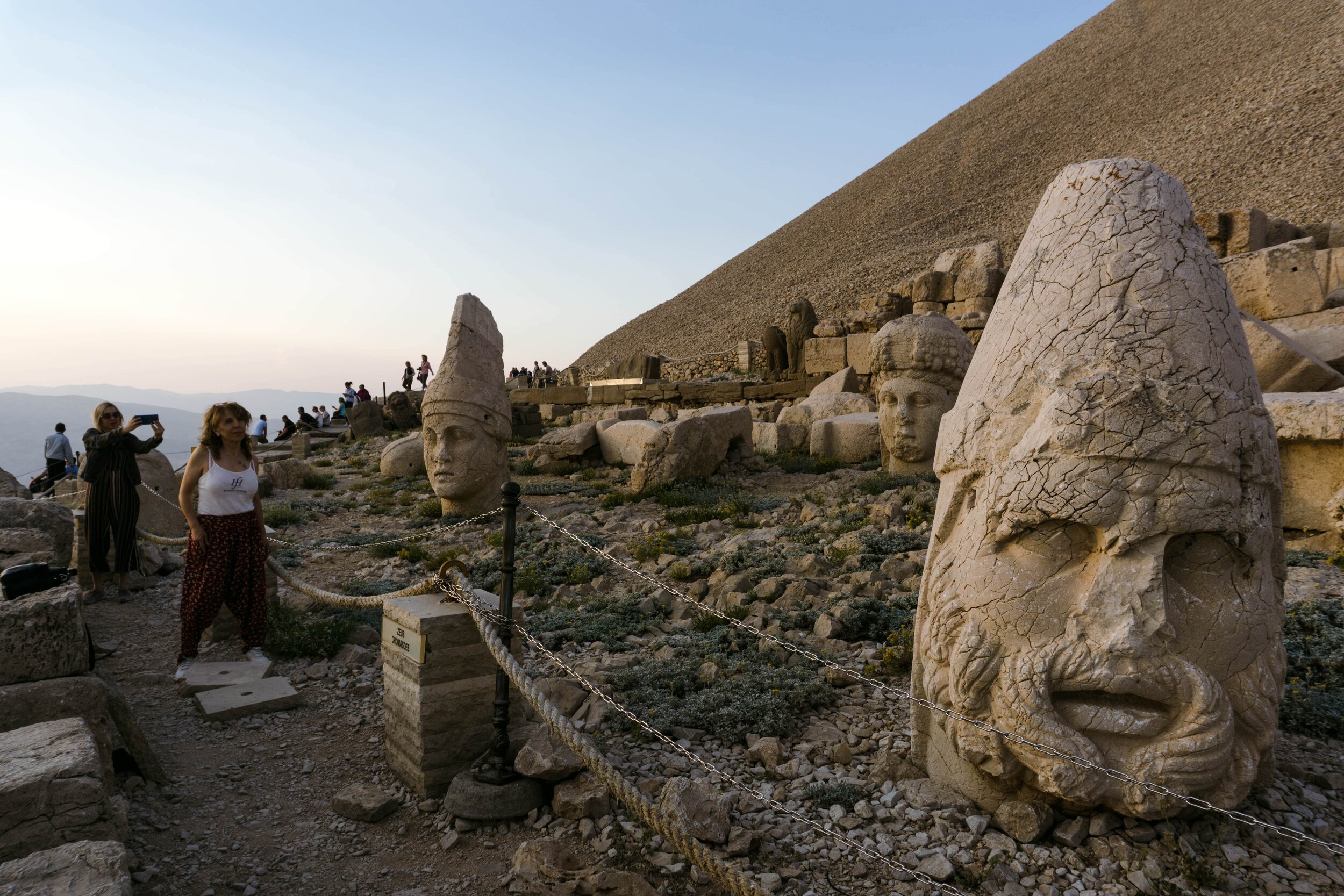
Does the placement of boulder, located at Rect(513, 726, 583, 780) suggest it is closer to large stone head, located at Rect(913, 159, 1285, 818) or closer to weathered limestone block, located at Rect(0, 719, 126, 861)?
weathered limestone block, located at Rect(0, 719, 126, 861)

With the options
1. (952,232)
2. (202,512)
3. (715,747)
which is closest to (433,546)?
(202,512)

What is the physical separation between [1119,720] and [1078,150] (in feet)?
177

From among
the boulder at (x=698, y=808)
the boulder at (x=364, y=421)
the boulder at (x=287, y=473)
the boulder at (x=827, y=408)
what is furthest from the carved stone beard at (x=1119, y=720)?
the boulder at (x=364, y=421)

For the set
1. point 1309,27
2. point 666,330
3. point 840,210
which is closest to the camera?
point 1309,27

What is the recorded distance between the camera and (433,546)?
7691 millimetres

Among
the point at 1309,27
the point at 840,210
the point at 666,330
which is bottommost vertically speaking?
the point at 666,330

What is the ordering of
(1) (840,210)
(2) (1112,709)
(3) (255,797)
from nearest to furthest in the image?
(2) (1112,709) < (3) (255,797) < (1) (840,210)

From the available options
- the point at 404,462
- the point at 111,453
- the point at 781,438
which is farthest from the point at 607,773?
the point at 404,462

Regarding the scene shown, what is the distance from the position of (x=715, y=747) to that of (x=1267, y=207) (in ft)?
119

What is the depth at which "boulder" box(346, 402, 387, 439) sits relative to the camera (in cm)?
1881

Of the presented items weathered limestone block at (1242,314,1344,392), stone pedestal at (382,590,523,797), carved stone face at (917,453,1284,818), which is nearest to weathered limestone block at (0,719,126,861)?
stone pedestal at (382,590,523,797)

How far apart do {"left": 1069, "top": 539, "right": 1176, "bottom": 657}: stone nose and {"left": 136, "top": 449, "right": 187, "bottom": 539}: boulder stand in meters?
7.02

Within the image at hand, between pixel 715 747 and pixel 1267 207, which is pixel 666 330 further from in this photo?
pixel 715 747

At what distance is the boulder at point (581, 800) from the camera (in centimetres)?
311
